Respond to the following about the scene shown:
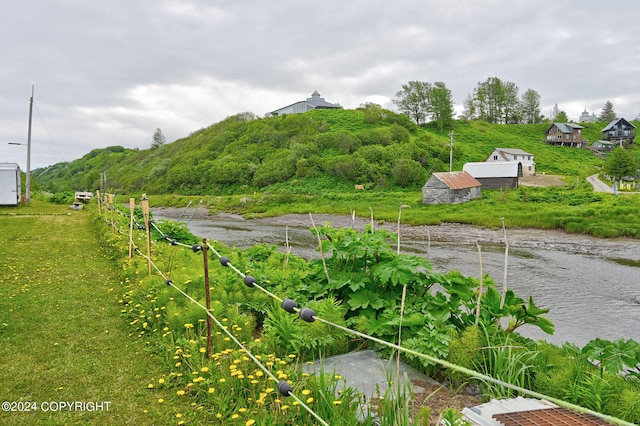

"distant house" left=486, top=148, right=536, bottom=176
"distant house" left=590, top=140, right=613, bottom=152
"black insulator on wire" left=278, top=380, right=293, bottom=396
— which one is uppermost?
"distant house" left=590, top=140, right=613, bottom=152

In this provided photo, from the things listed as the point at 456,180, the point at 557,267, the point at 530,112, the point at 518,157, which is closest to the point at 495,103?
the point at 530,112

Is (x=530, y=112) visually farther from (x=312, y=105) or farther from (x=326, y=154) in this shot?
(x=326, y=154)

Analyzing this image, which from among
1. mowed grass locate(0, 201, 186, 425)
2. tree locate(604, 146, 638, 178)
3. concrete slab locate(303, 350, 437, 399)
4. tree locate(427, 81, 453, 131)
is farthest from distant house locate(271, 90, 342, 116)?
concrete slab locate(303, 350, 437, 399)

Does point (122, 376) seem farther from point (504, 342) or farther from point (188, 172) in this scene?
point (188, 172)

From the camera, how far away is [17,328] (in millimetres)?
6930

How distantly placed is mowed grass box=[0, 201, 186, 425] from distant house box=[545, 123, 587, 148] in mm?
116763

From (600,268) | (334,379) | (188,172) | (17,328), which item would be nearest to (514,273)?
(600,268)

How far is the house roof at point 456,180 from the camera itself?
4475 centimetres

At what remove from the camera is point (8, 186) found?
3466cm

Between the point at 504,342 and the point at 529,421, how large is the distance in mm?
1894

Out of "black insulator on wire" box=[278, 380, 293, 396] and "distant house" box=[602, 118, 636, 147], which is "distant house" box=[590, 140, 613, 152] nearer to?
"distant house" box=[602, 118, 636, 147]

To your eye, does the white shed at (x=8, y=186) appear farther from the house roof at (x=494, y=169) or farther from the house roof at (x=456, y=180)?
the house roof at (x=494, y=169)

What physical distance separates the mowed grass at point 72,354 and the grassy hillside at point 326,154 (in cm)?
5439

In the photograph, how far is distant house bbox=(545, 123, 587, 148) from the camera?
105m
